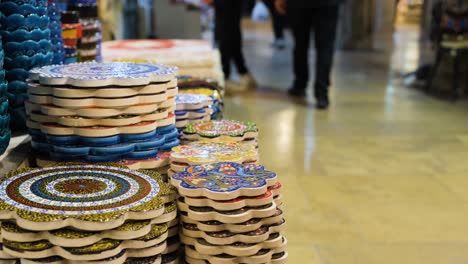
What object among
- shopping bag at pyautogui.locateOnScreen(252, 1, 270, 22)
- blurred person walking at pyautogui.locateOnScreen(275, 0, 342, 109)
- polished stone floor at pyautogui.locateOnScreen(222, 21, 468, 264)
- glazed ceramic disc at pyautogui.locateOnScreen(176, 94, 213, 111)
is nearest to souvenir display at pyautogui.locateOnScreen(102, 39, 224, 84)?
polished stone floor at pyautogui.locateOnScreen(222, 21, 468, 264)

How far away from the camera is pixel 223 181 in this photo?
139 cm

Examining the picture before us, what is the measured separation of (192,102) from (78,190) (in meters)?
0.88

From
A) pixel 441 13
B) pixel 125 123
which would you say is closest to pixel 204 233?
pixel 125 123

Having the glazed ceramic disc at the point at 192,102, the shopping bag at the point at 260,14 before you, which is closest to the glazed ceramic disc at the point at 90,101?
the glazed ceramic disc at the point at 192,102

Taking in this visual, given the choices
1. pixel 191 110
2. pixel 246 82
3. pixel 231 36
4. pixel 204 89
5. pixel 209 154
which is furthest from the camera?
pixel 246 82

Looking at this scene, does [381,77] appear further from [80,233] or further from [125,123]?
[80,233]

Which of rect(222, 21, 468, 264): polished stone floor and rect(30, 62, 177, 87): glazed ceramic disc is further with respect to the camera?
rect(222, 21, 468, 264): polished stone floor

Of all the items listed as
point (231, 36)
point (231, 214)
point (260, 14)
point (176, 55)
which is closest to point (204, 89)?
point (176, 55)

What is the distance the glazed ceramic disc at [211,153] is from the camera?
1594 mm

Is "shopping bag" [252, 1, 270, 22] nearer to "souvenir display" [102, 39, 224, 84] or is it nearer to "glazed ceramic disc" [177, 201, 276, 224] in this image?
"souvenir display" [102, 39, 224, 84]

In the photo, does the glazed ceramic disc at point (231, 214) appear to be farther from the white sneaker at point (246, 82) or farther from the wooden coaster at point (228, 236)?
the white sneaker at point (246, 82)

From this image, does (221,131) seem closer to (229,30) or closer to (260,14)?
(229,30)

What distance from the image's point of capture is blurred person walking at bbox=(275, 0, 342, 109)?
4473mm

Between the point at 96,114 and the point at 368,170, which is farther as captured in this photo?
the point at 368,170
